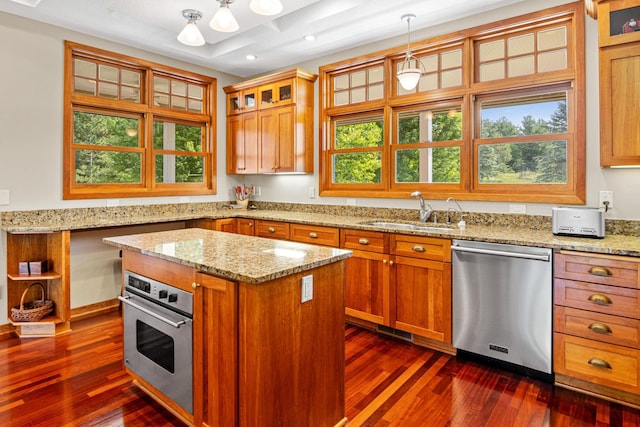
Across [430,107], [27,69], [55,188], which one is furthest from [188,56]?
[430,107]

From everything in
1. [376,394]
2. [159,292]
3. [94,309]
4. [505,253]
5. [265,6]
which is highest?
[265,6]

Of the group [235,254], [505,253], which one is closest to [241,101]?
[235,254]

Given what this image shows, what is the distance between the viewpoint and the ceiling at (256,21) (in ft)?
10.3

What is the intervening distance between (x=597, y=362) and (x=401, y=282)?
1.30 metres

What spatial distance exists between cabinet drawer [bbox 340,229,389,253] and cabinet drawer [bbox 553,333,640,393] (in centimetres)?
131

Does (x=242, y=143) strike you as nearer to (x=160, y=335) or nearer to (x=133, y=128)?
(x=133, y=128)

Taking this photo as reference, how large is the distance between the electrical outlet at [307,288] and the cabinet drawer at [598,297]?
159 centimetres

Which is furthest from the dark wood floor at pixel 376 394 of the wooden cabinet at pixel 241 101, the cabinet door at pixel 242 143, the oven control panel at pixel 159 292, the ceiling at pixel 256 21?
the wooden cabinet at pixel 241 101

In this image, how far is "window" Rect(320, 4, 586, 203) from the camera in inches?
114

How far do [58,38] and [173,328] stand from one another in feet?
10.5

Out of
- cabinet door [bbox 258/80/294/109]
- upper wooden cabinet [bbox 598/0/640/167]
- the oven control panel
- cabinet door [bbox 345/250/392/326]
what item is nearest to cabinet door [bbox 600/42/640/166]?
upper wooden cabinet [bbox 598/0/640/167]

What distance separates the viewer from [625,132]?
2334 millimetres

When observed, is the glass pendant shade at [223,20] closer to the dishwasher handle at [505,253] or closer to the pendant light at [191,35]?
the pendant light at [191,35]

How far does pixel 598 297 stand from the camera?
2.21 metres
